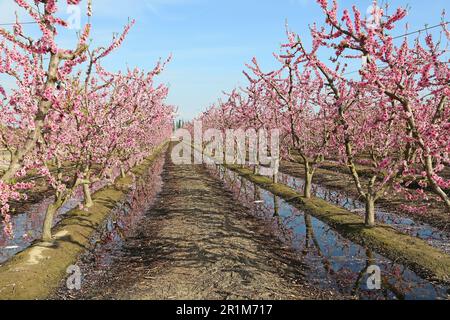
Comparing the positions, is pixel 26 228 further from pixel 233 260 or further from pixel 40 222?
pixel 233 260

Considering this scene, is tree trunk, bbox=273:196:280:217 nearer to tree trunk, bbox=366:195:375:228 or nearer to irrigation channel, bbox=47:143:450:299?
irrigation channel, bbox=47:143:450:299

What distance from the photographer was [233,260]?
493 inches

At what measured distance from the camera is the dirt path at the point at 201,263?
10.3m

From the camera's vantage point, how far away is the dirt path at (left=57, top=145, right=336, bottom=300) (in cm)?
1027

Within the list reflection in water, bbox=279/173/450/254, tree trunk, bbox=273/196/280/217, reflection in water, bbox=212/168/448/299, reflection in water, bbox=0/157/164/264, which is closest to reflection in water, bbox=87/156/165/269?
reflection in water, bbox=0/157/164/264

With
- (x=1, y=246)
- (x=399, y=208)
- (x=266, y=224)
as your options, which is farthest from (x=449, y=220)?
(x=1, y=246)

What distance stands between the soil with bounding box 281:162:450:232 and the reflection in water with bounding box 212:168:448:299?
246 centimetres

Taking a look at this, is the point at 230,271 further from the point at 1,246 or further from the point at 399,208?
the point at 399,208

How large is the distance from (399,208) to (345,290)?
11.0 m

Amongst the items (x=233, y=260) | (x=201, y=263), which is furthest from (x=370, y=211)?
(x=201, y=263)

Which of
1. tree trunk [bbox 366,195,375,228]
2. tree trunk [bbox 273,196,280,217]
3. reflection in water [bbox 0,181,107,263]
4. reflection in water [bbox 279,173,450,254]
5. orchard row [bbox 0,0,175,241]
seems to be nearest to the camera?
orchard row [bbox 0,0,175,241]

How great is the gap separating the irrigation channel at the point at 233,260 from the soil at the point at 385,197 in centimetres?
155

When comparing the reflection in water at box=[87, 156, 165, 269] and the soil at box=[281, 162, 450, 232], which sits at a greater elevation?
the soil at box=[281, 162, 450, 232]

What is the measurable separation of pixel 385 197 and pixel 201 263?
1412 cm
